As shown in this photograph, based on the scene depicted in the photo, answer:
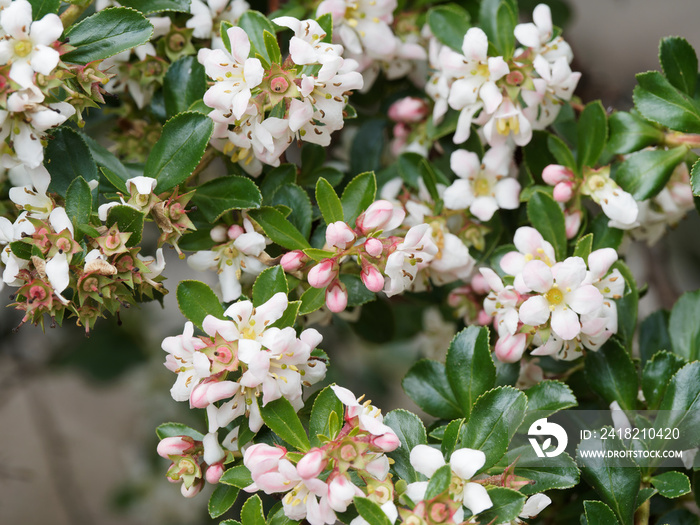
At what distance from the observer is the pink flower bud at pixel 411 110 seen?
1.26 meters

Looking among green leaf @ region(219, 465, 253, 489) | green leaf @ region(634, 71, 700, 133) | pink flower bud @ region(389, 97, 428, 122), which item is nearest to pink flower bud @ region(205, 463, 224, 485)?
green leaf @ region(219, 465, 253, 489)

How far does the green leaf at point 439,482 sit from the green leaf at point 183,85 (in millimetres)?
626

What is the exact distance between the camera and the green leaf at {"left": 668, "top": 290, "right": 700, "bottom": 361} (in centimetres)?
112

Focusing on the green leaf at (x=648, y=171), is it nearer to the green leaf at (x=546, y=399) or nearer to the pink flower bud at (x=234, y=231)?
the green leaf at (x=546, y=399)

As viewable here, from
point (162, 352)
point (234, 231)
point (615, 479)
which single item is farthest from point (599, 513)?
point (162, 352)

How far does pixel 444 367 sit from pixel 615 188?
0.38 meters

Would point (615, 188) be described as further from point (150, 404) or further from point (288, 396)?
point (150, 404)

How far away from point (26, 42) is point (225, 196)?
0.31 m

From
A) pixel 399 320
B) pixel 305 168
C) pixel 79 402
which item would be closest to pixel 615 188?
pixel 305 168

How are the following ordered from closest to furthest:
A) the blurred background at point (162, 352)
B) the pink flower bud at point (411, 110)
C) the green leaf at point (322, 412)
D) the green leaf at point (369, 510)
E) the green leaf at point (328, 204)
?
the green leaf at point (369, 510) → the green leaf at point (322, 412) → the green leaf at point (328, 204) → the pink flower bud at point (411, 110) → the blurred background at point (162, 352)

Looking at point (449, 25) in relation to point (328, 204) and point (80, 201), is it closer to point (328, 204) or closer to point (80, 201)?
point (328, 204)

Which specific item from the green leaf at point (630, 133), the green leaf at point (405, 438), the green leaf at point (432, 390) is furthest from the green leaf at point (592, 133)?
the green leaf at point (405, 438)

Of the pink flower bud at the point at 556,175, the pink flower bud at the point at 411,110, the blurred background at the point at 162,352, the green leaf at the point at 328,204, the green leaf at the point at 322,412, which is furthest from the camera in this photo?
the blurred background at the point at 162,352

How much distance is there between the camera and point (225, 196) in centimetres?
100
